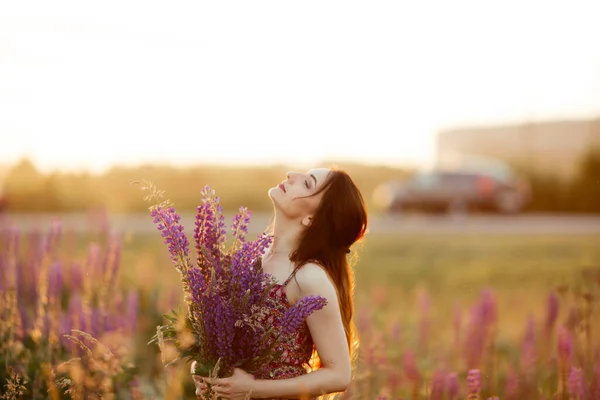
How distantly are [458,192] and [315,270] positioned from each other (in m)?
21.0

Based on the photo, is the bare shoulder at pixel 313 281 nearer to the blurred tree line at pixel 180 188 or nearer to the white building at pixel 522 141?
the blurred tree line at pixel 180 188

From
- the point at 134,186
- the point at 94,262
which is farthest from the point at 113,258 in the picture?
the point at 134,186

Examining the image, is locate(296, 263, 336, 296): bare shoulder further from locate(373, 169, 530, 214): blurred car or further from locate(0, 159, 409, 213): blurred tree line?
locate(373, 169, 530, 214): blurred car

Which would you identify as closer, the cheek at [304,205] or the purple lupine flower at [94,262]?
the cheek at [304,205]

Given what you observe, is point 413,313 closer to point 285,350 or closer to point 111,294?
point 111,294

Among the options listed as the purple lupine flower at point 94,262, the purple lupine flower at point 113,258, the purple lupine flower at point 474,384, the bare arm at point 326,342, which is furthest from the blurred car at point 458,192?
the bare arm at point 326,342

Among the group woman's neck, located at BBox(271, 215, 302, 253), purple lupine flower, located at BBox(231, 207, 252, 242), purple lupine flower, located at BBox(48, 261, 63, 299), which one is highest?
purple lupine flower, located at BBox(231, 207, 252, 242)

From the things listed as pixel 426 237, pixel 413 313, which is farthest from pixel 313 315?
pixel 426 237

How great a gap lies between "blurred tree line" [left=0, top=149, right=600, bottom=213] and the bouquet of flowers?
18127mm

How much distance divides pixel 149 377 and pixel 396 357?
1.54 metres

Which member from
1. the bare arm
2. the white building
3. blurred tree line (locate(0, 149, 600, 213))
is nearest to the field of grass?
the bare arm

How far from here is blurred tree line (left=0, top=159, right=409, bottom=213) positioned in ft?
72.7

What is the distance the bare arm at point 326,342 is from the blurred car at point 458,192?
67.0ft

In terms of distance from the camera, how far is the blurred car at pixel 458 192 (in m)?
23.2
